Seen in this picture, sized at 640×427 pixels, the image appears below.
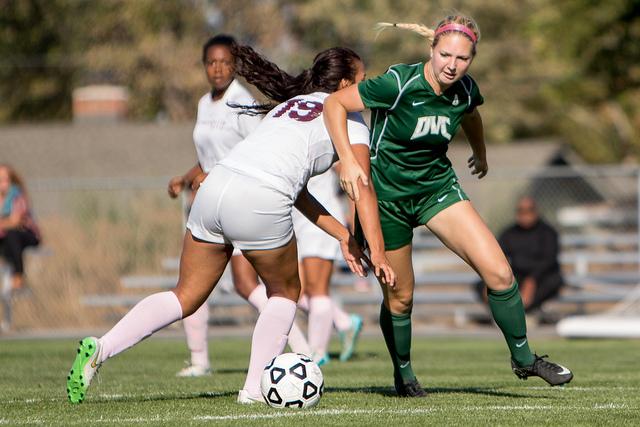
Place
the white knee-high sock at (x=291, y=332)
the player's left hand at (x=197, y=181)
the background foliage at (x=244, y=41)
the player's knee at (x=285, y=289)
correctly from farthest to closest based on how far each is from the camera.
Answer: the background foliage at (x=244, y=41) < the white knee-high sock at (x=291, y=332) < the player's left hand at (x=197, y=181) < the player's knee at (x=285, y=289)

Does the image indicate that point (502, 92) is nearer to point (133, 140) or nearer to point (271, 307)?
point (133, 140)

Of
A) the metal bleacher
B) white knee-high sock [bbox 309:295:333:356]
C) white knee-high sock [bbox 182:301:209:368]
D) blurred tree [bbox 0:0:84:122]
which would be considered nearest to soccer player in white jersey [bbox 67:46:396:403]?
white knee-high sock [bbox 182:301:209:368]

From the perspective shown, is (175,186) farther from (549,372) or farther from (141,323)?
(549,372)

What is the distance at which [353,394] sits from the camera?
7605 mm

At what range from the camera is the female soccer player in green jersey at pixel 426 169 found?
6758mm

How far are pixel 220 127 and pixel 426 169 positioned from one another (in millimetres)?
2497

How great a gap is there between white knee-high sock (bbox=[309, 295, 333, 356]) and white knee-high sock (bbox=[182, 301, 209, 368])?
120 centimetres

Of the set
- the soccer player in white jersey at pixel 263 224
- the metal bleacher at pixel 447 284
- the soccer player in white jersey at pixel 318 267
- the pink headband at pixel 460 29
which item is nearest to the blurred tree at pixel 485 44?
the metal bleacher at pixel 447 284

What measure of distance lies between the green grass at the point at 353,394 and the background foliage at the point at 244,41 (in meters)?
31.1

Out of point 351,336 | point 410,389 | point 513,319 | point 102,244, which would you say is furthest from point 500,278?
point 102,244

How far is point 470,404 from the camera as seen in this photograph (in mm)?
6973

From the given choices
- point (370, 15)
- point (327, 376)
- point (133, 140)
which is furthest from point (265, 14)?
point (327, 376)

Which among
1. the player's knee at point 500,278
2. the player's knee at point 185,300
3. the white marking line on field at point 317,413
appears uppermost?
the player's knee at point 500,278

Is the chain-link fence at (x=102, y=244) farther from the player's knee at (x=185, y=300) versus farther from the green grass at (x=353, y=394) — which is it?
the player's knee at (x=185, y=300)
